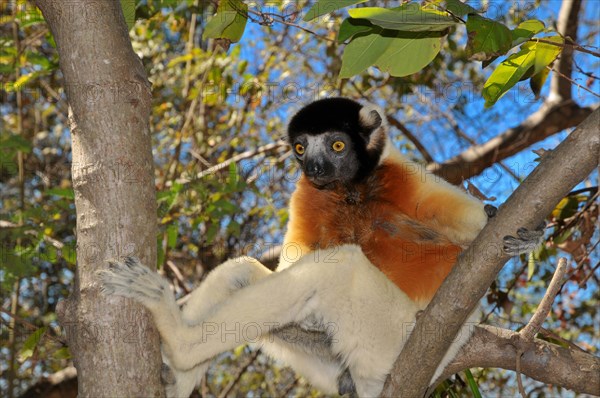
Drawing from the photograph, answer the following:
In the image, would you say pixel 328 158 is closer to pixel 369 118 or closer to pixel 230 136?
pixel 369 118

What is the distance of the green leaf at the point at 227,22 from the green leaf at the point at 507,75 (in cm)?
136

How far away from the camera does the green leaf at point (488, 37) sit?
2492 millimetres

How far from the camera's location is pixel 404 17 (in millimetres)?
2453

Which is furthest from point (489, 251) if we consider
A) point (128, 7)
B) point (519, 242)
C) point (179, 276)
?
point (179, 276)

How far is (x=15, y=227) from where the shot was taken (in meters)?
4.64

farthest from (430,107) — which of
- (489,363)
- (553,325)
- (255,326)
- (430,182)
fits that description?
(255,326)

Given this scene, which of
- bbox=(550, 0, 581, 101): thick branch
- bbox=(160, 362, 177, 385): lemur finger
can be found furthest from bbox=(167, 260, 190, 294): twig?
bbox=(550, 0, 581, 101): thick branch

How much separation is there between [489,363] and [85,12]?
9.52 feet

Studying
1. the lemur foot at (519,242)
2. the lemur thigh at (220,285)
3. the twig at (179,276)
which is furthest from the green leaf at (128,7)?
the twig at (179,276)

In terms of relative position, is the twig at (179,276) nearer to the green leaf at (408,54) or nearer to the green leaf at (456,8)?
the green leaf at (408,54)

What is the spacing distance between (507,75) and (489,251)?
0.81 m

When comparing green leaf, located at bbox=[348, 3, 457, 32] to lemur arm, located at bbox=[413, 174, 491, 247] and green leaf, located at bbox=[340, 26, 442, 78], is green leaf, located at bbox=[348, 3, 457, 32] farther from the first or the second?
lemur arm, located at bbox=[413, 174, 491, 247]

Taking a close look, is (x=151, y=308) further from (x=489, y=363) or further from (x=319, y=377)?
(x=489, y=363)

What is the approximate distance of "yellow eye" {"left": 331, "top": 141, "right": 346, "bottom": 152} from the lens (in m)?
4.34
